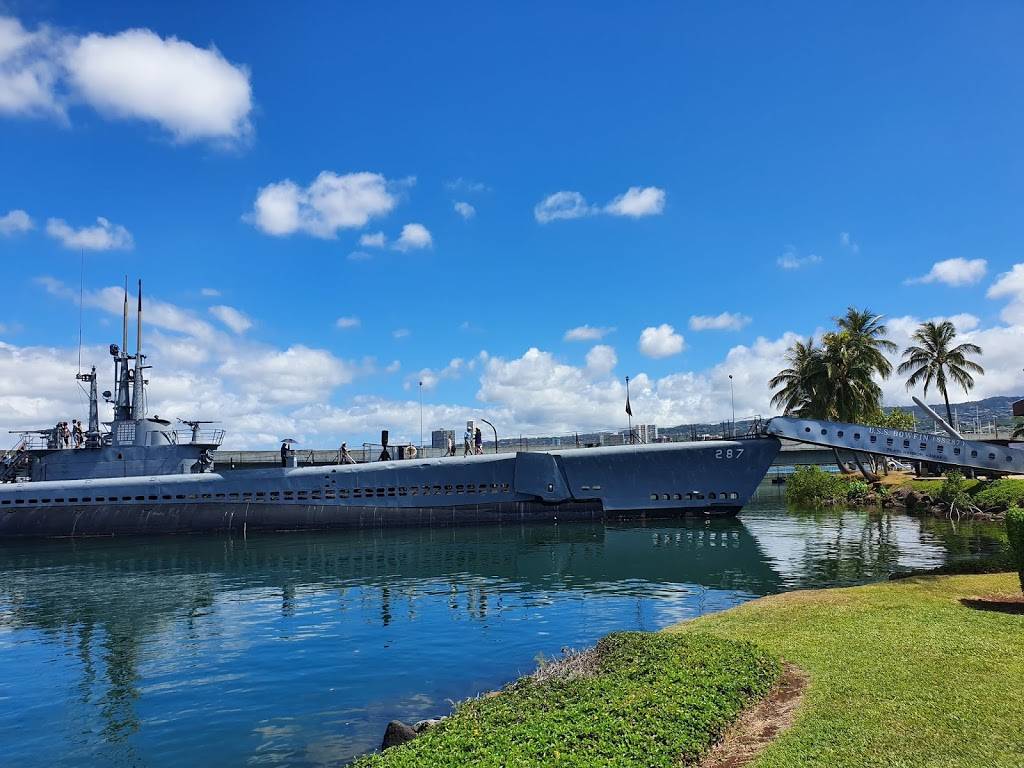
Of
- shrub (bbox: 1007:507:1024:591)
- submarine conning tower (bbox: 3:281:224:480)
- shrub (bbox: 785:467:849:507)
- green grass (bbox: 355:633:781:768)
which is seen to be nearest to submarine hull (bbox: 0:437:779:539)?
submarine conning tower (bbox: 3:281:224:480)

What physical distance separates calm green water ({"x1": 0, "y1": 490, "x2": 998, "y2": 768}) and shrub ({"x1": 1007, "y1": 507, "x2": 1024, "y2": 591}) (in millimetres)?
6495

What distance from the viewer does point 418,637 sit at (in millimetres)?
15578

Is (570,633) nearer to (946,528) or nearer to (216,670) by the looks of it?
(216,670)

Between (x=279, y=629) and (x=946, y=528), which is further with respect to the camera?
(x=946, y=528)

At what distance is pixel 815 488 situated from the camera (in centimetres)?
5222

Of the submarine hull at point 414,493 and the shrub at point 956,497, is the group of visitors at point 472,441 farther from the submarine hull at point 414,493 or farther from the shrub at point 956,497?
the shrub at point 956,497

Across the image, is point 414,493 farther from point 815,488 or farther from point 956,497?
point 815,488

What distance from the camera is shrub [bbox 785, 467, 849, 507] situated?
50.8 m

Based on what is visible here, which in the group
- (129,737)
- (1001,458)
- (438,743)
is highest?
(1001,458)

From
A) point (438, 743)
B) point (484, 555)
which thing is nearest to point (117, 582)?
point (484, 555)

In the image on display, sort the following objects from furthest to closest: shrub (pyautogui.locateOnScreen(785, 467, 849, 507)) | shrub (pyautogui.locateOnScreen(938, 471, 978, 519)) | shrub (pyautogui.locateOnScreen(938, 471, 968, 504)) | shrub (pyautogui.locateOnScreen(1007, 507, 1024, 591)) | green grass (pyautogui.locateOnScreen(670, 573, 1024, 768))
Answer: shrub (pyautogui.locateOnScreen(785, 467, 849, 507)) < shrub (pyautogui.locateOnScreen(938, 471, 968, 504)) < shrub (pyautogui.locateOnScreen(938, 471, 978, 519)) < shrub (pyautogui.locateOnScreen(1007, 507, 1024, 591)) < green grass (pyautogui.locateOnScreen(670, 573, 1024, 768))

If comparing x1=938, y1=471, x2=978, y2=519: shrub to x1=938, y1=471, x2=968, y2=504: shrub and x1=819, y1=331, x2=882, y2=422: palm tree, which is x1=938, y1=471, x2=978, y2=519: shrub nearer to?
x1=938, y1=471, x2=968, y2=504: shrub

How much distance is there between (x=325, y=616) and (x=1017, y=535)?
15218 mm

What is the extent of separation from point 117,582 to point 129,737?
16.2 metres
